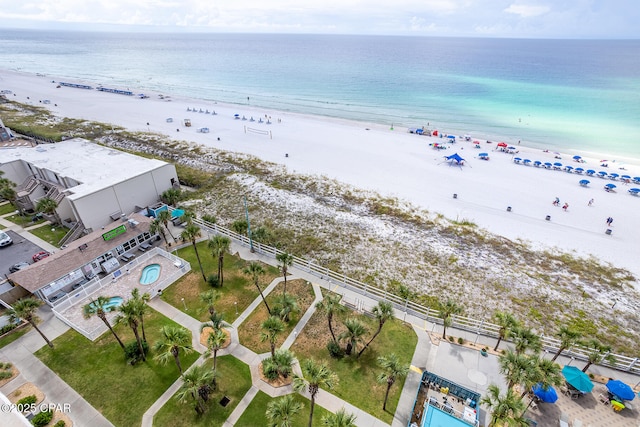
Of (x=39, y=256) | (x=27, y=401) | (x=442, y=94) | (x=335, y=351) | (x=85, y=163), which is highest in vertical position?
(x=442, y=94)

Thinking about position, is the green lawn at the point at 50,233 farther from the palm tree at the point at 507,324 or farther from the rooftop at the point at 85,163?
the palm tree at the point at 507,324

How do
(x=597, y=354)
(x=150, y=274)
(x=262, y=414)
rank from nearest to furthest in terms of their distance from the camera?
(x=262, y=414) → (x=597, y=354) → (x=150, y=274)

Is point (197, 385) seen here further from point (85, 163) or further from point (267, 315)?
point (85, 163)

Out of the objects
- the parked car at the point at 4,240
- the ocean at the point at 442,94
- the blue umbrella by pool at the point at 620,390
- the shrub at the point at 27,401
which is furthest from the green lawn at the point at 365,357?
the ocean at the point at 442,94

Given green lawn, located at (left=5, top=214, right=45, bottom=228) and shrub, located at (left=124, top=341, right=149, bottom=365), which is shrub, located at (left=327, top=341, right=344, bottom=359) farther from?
green lawn, located at (left=5, top=214, right=45, bottom=228)

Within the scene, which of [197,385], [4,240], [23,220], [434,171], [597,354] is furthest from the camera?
[434,171]

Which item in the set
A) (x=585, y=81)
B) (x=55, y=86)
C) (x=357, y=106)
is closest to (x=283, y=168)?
(x=357, y=106)

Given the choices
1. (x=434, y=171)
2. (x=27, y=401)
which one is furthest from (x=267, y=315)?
(x=434, y=171)

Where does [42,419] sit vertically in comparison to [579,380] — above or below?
below
